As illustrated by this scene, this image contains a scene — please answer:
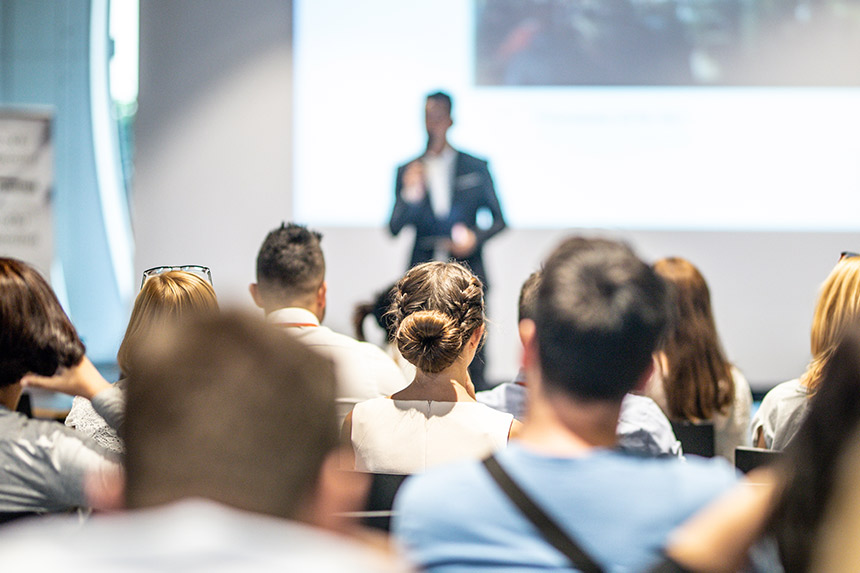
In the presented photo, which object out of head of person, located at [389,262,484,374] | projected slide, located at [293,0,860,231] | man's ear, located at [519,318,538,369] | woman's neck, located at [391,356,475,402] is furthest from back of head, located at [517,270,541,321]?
projected slide, located at [293,0,860,231]

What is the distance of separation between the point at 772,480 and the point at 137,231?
541cm

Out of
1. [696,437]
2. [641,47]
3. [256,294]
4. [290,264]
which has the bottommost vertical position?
[696,437]

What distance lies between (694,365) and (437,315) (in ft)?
3.47

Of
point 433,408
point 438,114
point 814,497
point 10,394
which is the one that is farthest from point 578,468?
point 438,114

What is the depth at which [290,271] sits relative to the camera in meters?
2.65

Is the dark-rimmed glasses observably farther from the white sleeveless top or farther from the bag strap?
the bag strap

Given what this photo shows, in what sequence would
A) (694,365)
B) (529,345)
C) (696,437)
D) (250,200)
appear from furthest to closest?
(250,200) → (694,365) → (696,437) → (529,345)

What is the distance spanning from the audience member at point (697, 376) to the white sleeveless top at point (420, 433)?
3.18 ft

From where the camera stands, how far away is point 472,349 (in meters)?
1.94

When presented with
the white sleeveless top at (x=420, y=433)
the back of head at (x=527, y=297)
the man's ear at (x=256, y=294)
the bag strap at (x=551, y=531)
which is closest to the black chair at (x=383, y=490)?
the white sleeveless top at (x=420, y=433)

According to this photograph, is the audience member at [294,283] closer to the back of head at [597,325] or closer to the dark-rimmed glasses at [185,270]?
the dark-rimmed glasses at [185,270]

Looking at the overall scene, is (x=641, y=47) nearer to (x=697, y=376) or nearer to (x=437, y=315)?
(x=697, y=376)

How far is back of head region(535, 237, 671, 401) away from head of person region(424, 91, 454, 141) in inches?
144

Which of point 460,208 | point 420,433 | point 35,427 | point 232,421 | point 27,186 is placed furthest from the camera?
point 460,208
